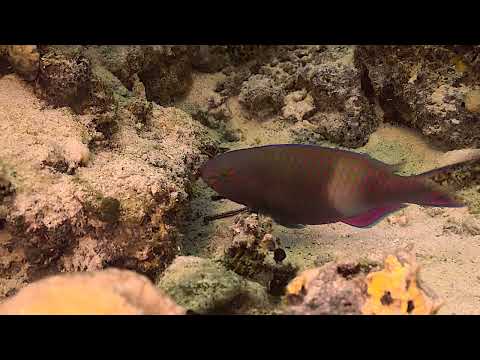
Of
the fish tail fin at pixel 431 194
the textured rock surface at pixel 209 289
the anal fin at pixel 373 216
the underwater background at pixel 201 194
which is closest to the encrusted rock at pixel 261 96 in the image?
the underwater background at pixel 201 194

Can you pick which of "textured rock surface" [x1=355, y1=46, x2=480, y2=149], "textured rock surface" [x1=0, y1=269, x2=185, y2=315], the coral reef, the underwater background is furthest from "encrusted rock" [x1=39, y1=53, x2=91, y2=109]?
"textured rock surface" [x1=355, y1=46, x2=480, y2=149]

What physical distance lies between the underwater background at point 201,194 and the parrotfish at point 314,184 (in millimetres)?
216

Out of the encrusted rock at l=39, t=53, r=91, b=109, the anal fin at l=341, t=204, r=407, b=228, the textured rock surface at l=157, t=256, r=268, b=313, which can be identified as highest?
the encrusted rock at l=39, t=53, r=91, b=109

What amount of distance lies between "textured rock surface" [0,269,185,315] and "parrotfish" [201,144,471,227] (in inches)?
65.5

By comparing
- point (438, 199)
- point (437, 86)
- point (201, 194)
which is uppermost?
point (437, 86)

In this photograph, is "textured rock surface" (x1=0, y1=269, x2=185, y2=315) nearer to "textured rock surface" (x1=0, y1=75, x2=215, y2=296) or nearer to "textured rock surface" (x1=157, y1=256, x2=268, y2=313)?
"textured rock surface" (x1=157, y1=256, x2=268, y2=313)

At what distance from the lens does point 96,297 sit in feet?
5.08

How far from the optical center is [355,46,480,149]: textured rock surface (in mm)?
4047

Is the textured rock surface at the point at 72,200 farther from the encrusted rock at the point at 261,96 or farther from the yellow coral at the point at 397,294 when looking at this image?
the encrusted rock at the point at 261,96

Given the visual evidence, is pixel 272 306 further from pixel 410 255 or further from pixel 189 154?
pixel 189 154

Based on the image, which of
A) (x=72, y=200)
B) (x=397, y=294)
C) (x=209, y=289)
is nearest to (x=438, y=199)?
(x=397, y=294)

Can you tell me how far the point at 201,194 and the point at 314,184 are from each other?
162 centimetres

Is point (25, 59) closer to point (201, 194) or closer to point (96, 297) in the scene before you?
point (201, 194)

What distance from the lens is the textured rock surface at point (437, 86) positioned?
159 inches
